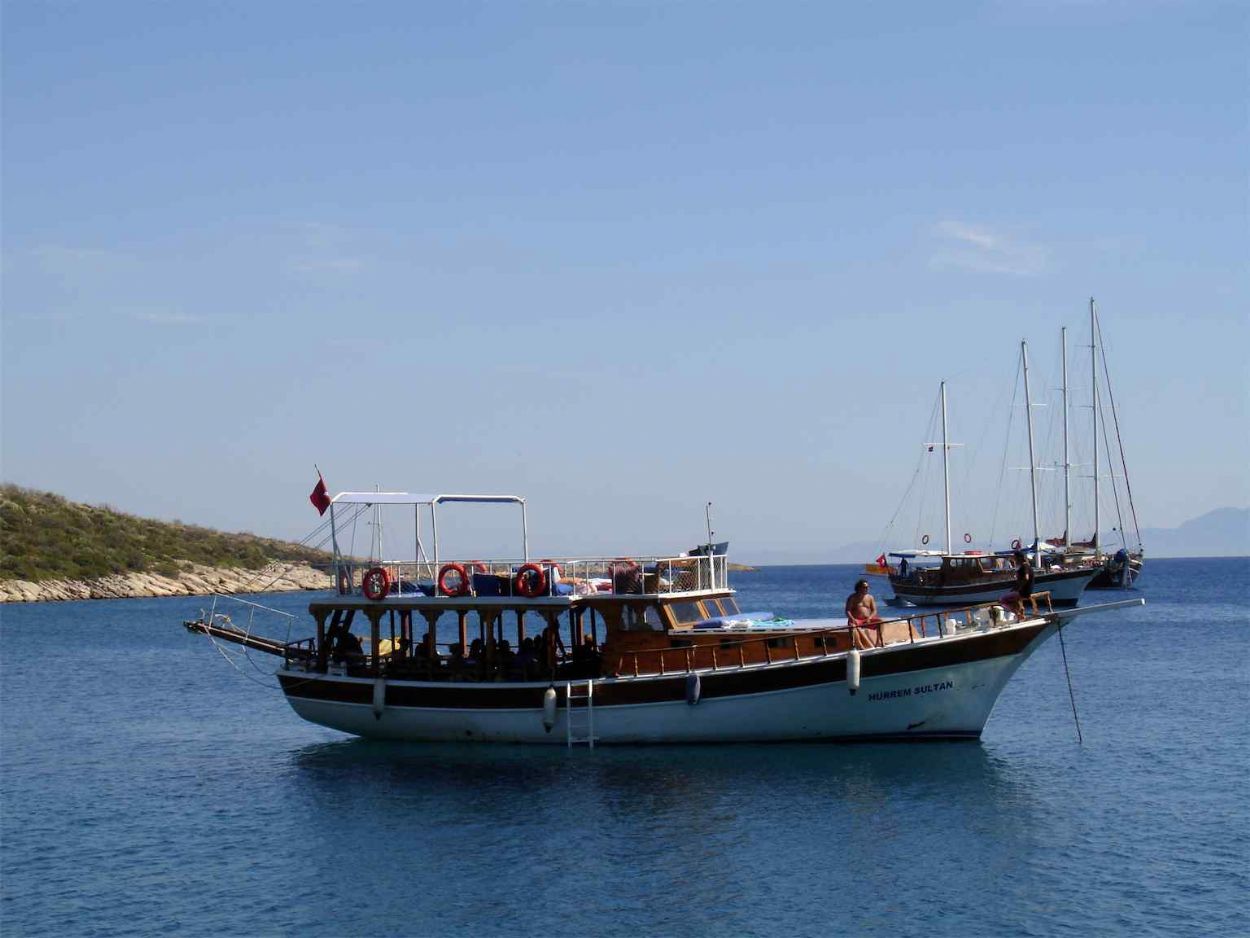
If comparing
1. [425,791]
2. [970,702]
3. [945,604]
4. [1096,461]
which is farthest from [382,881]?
[1096,461]

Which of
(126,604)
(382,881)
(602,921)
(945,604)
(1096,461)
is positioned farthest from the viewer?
(126,604)

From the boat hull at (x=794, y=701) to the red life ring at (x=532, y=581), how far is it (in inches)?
87.8

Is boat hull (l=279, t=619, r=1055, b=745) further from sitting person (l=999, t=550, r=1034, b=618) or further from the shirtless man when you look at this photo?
the shirtless man

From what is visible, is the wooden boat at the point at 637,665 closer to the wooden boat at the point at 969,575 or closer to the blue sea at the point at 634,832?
the blue sea at the point at 634,832

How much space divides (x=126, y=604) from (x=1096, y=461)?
77.6 metres

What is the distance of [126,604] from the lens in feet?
372

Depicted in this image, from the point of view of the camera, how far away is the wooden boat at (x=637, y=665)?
1248 inches

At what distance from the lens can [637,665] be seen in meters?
32.9

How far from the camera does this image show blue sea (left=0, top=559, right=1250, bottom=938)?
70.3 ft

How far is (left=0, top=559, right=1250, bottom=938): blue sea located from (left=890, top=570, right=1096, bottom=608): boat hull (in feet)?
157

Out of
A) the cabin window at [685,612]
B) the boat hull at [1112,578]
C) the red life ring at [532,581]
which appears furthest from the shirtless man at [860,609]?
the boat hull at [1112,578]

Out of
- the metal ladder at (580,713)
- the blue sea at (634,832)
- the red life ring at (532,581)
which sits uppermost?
the red life ring at (532,581)

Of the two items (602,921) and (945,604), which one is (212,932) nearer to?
(602,921)

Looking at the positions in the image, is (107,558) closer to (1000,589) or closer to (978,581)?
(978,581)
